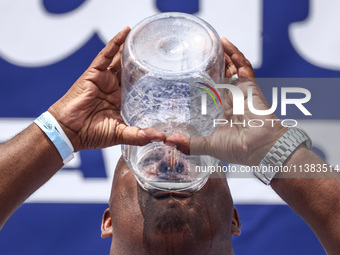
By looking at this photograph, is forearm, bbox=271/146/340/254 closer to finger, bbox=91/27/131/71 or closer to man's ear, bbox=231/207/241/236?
man's ear, bbox=231/207/241/236

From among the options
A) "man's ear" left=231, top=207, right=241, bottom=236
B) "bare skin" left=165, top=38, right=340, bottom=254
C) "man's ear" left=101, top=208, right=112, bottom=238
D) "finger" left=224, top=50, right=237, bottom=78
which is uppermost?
"finger" left=224, top=50, right=237, bottom=78

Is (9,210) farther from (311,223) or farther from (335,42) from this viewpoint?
(335,42)

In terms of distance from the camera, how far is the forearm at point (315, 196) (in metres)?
1.40

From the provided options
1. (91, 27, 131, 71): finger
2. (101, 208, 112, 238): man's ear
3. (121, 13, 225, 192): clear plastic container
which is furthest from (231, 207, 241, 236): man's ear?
(91, 27, 131, 71): finger

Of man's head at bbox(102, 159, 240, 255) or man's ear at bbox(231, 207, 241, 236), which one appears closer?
man's head at bbox(102, 159, 240, 255)

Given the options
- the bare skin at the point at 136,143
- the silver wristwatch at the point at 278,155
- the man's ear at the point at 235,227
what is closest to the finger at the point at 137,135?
the bare skin at the point at 136,143

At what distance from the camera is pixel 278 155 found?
1414 millimetres

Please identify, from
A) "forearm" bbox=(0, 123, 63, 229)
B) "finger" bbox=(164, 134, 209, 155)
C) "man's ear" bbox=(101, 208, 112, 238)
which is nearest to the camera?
"finger" bbox=(164, 134, 209, 155)

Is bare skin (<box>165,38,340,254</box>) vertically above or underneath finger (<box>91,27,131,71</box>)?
underneath

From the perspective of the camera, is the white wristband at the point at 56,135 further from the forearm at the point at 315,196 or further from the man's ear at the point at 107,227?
the forearm at the point at 315,196

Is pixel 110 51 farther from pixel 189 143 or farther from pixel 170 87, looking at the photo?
A: pixel 189 143

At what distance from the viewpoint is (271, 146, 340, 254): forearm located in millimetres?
1397

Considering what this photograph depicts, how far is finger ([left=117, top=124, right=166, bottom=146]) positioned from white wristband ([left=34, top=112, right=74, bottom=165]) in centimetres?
13

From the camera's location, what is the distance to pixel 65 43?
2.26 m
